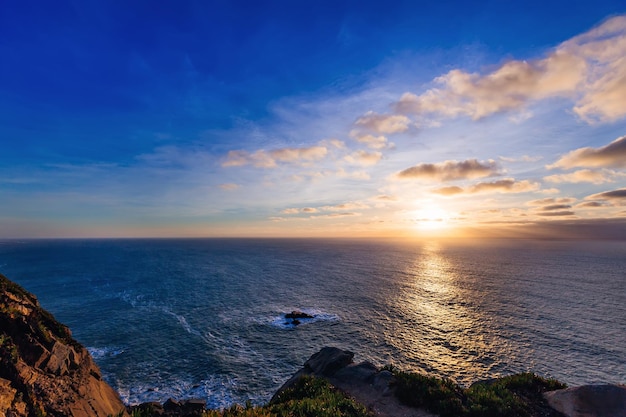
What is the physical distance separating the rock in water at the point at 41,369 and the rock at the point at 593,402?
89.2 feet

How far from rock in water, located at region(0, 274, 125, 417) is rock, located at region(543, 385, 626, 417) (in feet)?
89.2

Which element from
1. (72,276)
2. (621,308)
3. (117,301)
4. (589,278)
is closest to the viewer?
(621,308)

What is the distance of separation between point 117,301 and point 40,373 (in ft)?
237

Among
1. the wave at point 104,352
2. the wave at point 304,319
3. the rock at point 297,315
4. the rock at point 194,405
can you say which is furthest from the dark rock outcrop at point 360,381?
the wave at point 104,352

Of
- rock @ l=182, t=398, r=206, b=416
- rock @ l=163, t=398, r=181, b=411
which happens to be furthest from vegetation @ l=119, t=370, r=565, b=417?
rock @ l=163, t=398, r=181, b=411

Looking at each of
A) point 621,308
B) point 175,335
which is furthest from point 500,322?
point 175,335

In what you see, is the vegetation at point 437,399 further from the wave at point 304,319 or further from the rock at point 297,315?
the rock at point 297,315

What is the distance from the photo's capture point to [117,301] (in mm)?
72375

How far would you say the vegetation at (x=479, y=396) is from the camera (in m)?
17.9

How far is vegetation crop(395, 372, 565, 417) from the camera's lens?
58.7ft

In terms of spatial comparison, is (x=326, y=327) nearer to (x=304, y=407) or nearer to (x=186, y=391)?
(x=186, y=391)

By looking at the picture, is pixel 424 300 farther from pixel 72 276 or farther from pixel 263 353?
pixel 72 276

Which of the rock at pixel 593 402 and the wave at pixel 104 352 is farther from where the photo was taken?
the wave at pixel 104 352

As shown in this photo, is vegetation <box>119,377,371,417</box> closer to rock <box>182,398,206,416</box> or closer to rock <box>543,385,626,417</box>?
rock <box>543,385,626,417</box>
